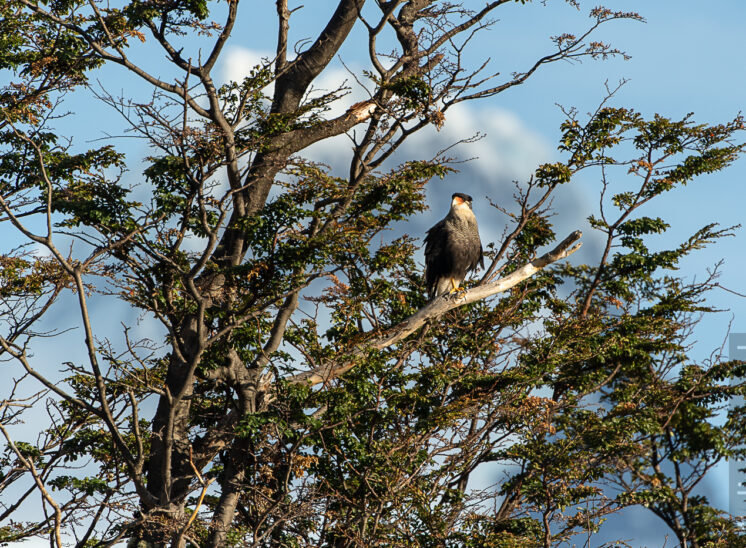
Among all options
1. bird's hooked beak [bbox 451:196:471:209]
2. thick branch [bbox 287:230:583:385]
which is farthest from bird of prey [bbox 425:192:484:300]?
thick branch [bbox 287:230:583:385]

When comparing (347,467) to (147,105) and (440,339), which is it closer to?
(440,339)

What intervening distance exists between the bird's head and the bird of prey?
17mm

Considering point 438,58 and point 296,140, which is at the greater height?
point 438,58

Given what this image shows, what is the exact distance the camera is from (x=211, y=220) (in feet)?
33.4

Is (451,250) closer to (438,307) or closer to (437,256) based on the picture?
(437,256)

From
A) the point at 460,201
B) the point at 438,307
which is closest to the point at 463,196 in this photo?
the point at 460,201

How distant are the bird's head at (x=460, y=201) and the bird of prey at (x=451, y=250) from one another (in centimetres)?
2

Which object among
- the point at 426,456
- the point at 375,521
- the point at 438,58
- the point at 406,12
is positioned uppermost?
the point at 406,12

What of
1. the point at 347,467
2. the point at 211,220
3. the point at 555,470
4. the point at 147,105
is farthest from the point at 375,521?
the point at 147,105

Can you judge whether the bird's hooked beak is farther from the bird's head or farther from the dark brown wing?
the dark brown wing

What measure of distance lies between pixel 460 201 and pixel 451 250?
1037 millimetres

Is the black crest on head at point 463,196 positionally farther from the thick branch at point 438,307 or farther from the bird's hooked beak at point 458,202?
the thick branch at point 438,307

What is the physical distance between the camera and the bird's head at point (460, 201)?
1283cm

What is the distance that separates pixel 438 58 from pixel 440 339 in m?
4.18
